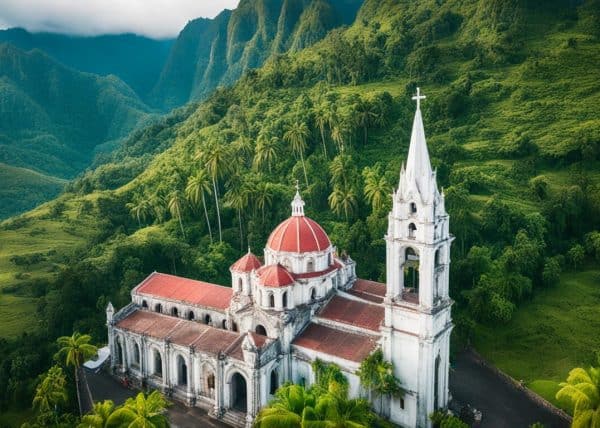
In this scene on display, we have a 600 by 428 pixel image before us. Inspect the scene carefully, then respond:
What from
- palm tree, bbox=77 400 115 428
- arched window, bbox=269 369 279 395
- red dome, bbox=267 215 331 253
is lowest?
arched window, bbox=269 369 279 395

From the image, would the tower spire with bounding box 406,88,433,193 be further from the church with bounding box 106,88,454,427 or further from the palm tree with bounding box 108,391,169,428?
the palm tree with bounding box 108,391,169,428

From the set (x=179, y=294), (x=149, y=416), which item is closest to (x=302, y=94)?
(x=179, y=294)

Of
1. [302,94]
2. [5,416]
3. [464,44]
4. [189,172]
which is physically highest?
[464,44]

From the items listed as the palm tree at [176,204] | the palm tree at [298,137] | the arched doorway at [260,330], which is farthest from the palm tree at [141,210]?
the arched doorway at [260,330]

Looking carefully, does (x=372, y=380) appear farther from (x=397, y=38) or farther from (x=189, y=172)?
(x=397, y=38)

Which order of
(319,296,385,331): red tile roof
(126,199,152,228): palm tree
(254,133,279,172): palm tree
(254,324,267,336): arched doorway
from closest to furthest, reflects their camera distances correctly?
(319,296,385,331): red tile roof < (254,324,267,336): arched doorway < (126,199,152,228): palm tree < (254,133,279,172): palm tree

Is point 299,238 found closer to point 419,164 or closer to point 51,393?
point 419,164

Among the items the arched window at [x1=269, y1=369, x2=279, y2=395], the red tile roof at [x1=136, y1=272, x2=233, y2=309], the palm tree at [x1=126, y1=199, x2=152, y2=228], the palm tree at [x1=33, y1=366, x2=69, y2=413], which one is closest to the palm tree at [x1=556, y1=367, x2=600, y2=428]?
the arched window at [x1=269, y1=369, x2=279, y2=395]
